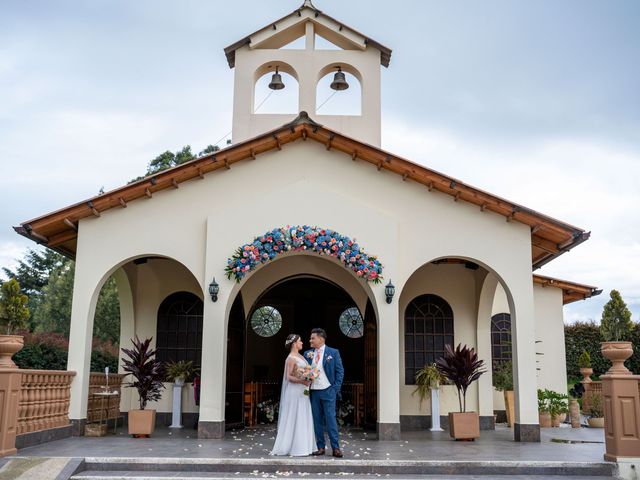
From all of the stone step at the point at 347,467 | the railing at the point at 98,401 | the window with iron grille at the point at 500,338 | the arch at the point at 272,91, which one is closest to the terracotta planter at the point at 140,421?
the railing at the point at 98,401

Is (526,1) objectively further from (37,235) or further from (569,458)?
(37,235)

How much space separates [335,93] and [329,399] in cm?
802

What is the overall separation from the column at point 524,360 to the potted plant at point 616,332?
1.21 metres

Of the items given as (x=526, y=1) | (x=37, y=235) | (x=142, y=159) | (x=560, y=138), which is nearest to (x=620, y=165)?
(x=560, y=138)

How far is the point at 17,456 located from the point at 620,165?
12.5 m

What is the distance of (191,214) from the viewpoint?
A: 11.8 m

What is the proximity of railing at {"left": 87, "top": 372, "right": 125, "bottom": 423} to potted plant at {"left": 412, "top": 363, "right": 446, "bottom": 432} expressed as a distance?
6.16m

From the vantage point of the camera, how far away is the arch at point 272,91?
14.5 metres

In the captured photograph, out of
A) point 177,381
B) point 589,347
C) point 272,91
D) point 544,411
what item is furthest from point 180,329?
point 589,347

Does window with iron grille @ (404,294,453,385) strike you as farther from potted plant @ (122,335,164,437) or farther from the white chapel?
potted plant @ (122,335,164,437)

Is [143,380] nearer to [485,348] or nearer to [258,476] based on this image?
[258,476]

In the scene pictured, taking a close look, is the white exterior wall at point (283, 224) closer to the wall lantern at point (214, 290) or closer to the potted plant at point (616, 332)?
the wall lantern at point (214, 290)

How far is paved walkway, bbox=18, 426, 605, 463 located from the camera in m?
9.05

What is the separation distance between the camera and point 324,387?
9.18 m
